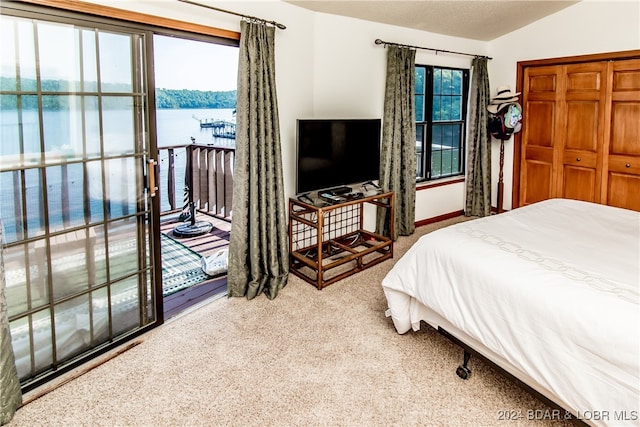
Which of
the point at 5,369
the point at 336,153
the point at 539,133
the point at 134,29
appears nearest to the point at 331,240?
the point at 336,153

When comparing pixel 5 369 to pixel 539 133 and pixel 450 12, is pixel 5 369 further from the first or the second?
pixel 539 133

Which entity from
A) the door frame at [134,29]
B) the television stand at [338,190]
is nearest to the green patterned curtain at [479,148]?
the television stand at [338,190]

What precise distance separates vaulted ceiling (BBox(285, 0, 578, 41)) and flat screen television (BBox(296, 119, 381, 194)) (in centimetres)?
99

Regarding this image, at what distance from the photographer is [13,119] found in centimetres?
203

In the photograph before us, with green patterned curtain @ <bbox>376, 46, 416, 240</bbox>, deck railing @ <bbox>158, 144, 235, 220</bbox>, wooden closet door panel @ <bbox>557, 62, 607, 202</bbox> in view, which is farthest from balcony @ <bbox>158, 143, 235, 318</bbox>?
wooden closet door panel @ <bbox>557, 62, 607, 202</bbox>

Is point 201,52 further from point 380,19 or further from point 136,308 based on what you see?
point 136,308

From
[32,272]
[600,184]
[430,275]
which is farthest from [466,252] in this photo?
[600,184]

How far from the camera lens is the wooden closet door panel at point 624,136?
14.1 ft

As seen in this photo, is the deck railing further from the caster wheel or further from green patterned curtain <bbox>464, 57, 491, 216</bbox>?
the caster wheel

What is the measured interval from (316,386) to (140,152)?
1.74m

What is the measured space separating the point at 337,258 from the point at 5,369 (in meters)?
2.70

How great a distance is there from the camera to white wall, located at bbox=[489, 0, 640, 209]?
4.21 meters

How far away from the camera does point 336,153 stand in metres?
3.84

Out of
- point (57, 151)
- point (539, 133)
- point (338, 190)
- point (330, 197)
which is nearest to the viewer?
point (57, 151)
